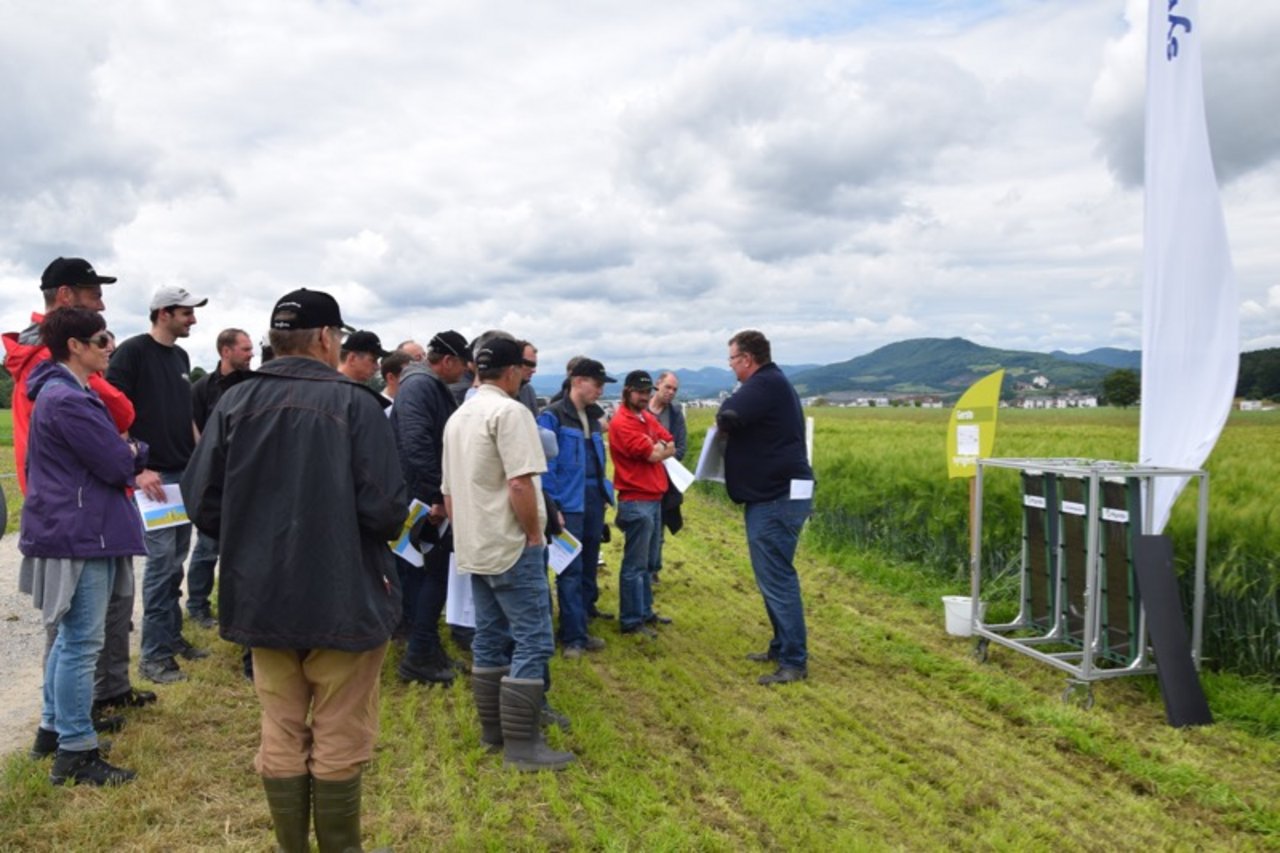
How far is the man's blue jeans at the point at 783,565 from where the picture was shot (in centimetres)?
585

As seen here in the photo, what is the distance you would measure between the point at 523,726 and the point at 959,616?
4.19 m

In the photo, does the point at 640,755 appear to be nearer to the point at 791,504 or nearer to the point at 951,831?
the point at 951,831

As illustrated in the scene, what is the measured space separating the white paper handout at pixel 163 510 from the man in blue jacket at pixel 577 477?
230 centimetres

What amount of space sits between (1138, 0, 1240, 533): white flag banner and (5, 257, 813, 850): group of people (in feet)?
8.71

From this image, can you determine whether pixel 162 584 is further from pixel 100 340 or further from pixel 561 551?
pixel 561 551

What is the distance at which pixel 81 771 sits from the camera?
12.7 ft

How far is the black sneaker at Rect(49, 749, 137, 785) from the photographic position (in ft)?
12.6

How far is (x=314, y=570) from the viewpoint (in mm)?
2984

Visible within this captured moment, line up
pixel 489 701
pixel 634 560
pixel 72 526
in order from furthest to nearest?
pixel 634 560 < pixel 489 701 < pixel 72 526

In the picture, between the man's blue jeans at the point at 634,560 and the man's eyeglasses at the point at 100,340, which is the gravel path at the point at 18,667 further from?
the man's blue jeans at the point at 634,560

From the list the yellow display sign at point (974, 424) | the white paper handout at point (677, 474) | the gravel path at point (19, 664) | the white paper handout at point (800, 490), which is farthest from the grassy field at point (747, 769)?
the yellow display sign at point (974, 424)

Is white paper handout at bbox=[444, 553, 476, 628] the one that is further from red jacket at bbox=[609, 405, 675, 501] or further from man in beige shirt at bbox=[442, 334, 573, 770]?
red jacket at bbox=[609, 405, 675, 501]

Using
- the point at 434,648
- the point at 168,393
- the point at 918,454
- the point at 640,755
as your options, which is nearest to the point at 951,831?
the point at 640,755

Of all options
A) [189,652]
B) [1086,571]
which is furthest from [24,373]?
[1086,571]
